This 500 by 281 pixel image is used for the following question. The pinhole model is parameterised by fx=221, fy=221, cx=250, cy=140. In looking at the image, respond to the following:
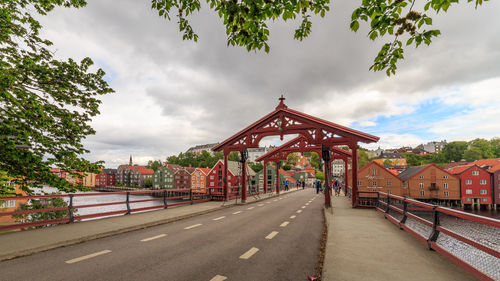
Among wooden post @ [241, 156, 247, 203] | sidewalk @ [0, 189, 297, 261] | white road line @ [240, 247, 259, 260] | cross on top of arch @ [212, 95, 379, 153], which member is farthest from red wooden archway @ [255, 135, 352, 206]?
sidewalk @ [0, 189, 297, 261]

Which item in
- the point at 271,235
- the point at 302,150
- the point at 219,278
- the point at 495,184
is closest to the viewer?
the point at 219,278

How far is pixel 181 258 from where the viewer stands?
478 centimetres

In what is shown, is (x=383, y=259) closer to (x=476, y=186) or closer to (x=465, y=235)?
(x=465, y=235)

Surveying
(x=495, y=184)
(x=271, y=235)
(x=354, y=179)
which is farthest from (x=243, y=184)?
(x=495, y=184)

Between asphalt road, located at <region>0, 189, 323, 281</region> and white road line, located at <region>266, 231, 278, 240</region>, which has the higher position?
asphalt road, located at <region>0, 189, 323, 281</region>

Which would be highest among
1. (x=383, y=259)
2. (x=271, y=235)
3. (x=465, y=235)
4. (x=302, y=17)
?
(x=302, y=17)

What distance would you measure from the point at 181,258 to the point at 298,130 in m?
10.8

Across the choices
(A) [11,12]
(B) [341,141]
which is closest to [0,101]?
(A) [11,12]

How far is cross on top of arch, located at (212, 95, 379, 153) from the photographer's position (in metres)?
13.0

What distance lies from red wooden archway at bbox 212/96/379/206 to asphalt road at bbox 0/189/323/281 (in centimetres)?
741

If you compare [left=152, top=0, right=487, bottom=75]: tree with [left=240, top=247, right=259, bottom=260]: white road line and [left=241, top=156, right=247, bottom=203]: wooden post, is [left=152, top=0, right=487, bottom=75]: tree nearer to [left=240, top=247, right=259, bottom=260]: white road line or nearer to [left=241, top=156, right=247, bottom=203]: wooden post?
[left=240, top=247, right=259, bottom=260]: white road line

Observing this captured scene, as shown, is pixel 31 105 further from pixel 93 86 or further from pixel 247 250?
pixel 247 250

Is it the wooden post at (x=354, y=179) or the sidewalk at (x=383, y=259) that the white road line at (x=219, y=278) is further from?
the wooden post at (x=354, y=179)

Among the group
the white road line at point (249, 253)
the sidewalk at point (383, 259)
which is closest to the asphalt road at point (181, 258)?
the white road line at point (249, 253)
